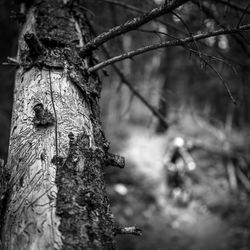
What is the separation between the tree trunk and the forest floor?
15.9ft

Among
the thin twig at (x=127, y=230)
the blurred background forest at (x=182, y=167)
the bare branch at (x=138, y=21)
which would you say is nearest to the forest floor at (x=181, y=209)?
the blurred background forest at (x=182, y=167)

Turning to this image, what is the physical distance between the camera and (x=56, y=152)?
4.71 ft

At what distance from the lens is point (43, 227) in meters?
1.20

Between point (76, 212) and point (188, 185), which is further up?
point (188, 185)

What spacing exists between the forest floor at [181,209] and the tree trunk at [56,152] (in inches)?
190

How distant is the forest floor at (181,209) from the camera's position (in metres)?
6.41

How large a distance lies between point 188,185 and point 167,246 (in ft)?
7.69

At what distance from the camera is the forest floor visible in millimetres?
6414

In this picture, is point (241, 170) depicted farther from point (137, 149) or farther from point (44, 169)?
point (44, 169)

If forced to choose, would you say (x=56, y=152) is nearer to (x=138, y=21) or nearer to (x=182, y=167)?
(x=138, y=21)

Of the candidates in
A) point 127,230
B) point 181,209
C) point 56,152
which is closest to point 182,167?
point 181,209

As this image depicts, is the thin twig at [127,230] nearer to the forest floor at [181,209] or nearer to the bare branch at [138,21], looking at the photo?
the bare branch at [138,21]

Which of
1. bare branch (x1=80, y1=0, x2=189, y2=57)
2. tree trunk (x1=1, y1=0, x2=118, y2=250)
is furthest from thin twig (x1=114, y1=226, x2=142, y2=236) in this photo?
bare branch (x1=80, y1=0, x2=189, y2=57)

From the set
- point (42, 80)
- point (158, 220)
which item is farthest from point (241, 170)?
point (42, 80)
